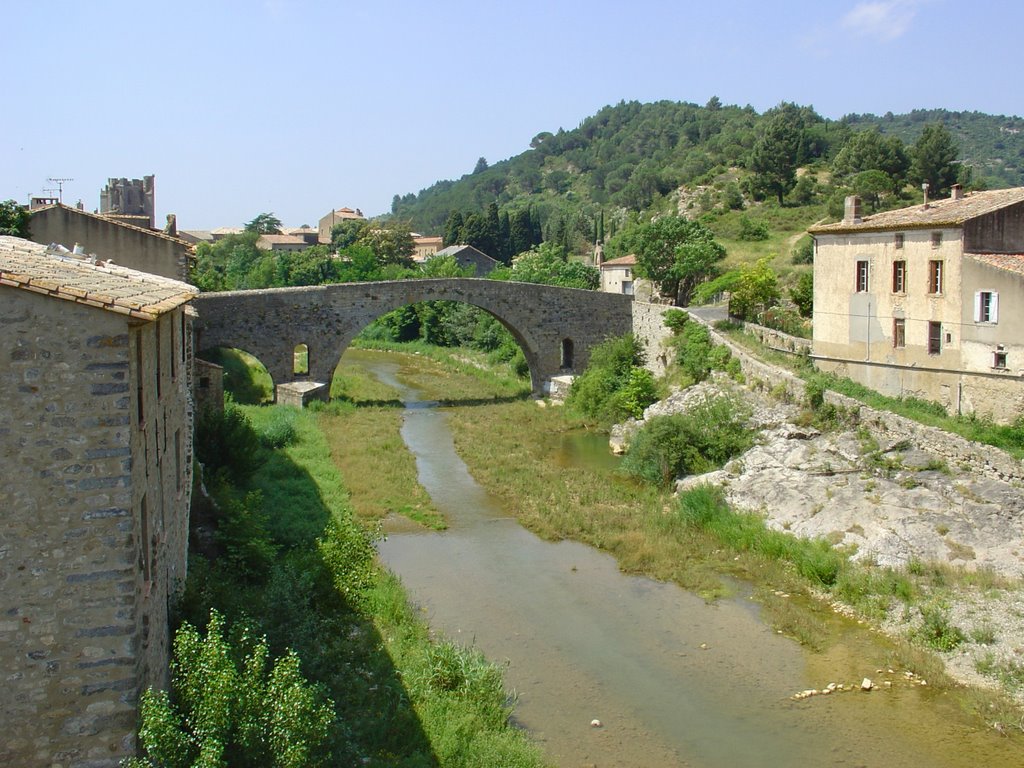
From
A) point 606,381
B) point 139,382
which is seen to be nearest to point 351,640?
point 139,382

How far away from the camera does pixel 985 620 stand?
43.4 feet

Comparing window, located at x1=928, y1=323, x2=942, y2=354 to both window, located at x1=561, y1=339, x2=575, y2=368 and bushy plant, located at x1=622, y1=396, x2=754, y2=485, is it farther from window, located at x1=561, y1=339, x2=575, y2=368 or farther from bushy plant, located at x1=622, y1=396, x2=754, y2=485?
window, located at x1=561, y1=339, x2=575, y2=368

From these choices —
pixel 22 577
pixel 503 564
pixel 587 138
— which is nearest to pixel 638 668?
pixel 503 564

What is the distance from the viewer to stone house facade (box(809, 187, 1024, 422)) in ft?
61.1

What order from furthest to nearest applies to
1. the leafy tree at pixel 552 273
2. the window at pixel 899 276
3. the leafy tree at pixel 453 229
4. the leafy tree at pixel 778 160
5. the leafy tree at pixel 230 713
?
the leafy tree at pixel 453 229 < the leafy tree at pixel 778 160 < the leafy tree at pixel 552 273 < the window at pixel 899 276 < the leafy tree at pixel 230 713

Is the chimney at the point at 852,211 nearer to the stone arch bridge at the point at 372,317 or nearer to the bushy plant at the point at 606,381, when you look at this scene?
the bushy plant at the point at 606,381

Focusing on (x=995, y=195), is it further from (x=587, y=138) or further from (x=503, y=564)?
(x=587, y=138)

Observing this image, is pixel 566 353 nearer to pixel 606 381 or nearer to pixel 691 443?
pixel 606 381

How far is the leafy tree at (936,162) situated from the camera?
4800 centimetres

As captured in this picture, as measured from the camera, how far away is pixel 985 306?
18.8m

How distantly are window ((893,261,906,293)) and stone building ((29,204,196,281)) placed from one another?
52.1 feet

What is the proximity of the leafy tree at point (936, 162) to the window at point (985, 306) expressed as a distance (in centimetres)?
3212

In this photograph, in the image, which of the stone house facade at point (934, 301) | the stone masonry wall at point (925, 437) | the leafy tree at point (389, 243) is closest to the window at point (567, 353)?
the stone masonry wall at point (925, 437)

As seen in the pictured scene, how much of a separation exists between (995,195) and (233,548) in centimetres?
1776
